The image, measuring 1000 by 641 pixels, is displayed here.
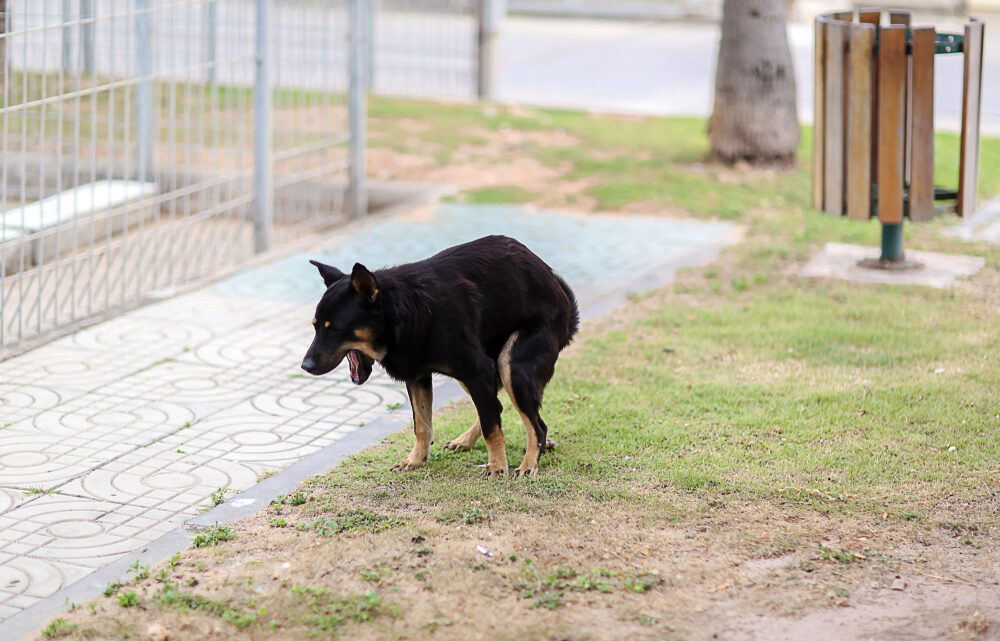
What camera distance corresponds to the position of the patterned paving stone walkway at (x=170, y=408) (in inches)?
208

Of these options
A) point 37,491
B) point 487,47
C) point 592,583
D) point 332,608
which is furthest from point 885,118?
point 487,47

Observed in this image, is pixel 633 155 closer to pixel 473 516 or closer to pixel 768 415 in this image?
pixel 768 415

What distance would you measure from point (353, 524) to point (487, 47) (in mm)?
13149

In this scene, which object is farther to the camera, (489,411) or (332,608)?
(489,411)

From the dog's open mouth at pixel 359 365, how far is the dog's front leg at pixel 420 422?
257 millimetres

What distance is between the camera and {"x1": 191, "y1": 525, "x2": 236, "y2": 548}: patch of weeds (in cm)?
507

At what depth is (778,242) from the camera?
10703 millimetres

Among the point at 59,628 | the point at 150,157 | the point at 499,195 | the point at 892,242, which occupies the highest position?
the point at 150,157

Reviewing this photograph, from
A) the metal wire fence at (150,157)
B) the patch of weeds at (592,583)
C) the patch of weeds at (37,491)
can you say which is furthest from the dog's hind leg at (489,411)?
the metal wire fence at (150,157)

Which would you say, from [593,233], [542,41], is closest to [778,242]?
[593,233]

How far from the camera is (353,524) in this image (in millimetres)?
5234

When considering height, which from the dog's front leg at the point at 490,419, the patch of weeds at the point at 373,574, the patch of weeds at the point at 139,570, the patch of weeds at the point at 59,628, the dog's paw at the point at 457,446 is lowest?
the patch of weeds at the point at 59,628

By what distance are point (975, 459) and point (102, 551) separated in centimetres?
413

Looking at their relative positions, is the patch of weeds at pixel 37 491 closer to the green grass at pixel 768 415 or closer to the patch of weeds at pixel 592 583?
the green grass at pixel 768 415
